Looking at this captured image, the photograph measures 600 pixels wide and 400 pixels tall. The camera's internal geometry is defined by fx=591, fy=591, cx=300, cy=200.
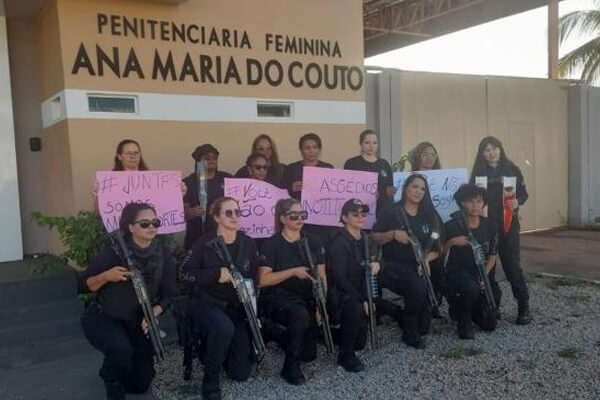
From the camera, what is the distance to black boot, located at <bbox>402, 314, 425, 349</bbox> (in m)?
4.84

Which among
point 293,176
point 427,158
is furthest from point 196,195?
point 427,158

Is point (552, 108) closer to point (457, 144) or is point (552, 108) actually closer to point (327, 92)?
point (457, 144)

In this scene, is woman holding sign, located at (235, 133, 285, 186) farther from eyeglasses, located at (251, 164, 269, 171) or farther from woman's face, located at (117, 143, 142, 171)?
woman's face, located at (117, 143, 142, 171)

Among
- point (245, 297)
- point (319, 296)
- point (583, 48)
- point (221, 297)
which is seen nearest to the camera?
point (245, 297)

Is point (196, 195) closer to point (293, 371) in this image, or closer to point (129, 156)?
point (129, 156)

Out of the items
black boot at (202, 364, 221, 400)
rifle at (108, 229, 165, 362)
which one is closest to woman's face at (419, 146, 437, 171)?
black boot at (202, 364, 221, 400)

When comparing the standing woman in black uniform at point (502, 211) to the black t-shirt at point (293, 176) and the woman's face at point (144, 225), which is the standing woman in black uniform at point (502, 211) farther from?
the woman's face at point (144, 225)

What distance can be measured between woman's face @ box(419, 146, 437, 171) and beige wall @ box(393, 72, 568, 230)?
133 inches

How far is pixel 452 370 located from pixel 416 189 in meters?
1.48

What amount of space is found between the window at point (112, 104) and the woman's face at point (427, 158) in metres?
2.92

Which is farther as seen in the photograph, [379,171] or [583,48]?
[583,48]

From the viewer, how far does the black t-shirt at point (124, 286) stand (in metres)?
3.74

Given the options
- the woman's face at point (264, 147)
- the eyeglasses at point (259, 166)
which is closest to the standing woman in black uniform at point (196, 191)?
the eyeglasses at point (259, 166)

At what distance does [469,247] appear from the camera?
5141 millimetres
